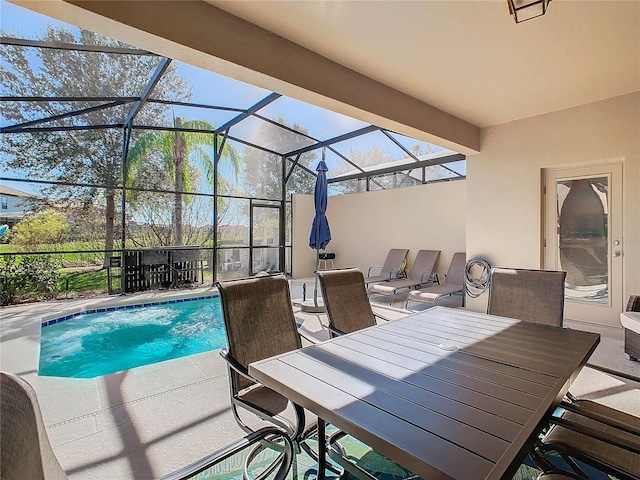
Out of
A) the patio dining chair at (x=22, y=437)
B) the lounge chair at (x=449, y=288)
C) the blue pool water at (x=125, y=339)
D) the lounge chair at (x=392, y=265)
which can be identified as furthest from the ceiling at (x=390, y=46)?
the lounge chair at (x=392, y=265)

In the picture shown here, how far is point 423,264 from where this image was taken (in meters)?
6.96

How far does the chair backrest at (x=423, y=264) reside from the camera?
6.79m

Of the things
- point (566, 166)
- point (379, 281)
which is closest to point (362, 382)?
point (566, 166)

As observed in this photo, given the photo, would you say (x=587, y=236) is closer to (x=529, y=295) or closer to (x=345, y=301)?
(x=529, y=295)

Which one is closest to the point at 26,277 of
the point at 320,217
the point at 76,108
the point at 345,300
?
the point at 76,108

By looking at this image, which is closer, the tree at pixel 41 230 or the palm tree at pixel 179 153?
the tree at pixel 41 230

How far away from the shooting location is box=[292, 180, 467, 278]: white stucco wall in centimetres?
691

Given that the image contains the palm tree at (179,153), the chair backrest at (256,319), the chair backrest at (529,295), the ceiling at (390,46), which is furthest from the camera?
the palm tree at (179,153)

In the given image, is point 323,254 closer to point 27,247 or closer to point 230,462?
point 27,247

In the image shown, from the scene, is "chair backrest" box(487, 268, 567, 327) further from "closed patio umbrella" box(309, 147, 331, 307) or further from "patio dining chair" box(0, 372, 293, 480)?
"closed patio umbrella" box(309, 147, 331, 307)

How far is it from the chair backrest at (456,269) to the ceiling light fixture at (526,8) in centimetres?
466

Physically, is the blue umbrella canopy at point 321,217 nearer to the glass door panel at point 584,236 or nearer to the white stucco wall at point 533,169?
the white stucco wall at point 533,169

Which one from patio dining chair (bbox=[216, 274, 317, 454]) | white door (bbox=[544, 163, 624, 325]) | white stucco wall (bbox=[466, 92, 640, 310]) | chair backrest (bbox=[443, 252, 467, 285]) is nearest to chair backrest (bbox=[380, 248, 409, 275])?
chair backrest (bbox=[443, 252, 467, 285])

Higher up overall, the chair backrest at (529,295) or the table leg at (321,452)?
the chair backrest at (529,295)
